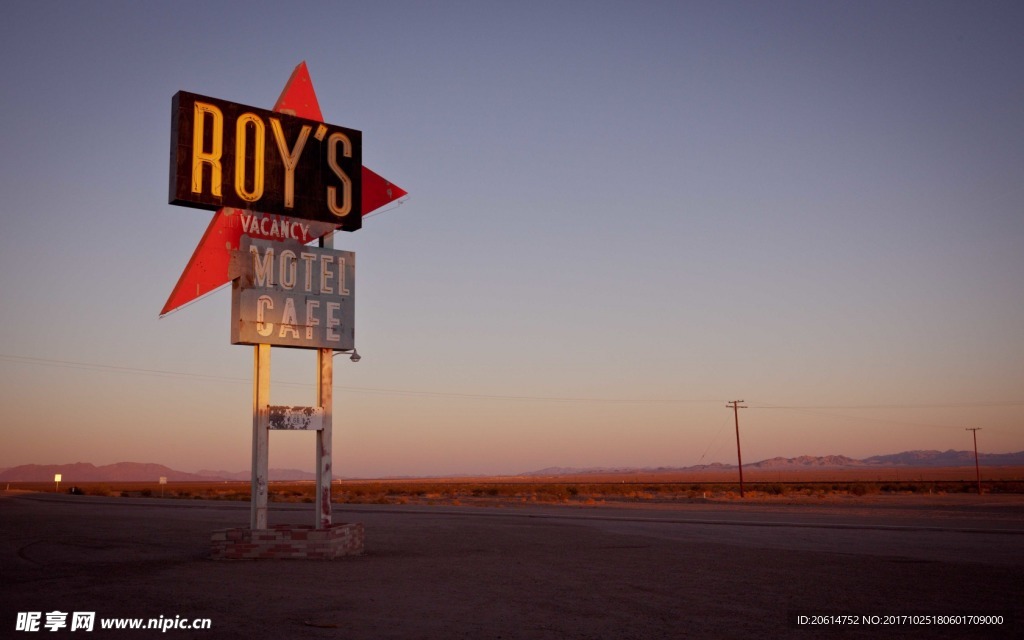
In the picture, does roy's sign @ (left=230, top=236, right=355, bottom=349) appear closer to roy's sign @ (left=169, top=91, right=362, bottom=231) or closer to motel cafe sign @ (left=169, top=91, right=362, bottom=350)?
motel cafe sign @ (left=169, top=91, right=362, bottom=350)

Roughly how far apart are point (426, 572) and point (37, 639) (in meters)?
6.61

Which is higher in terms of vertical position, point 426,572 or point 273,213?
point 273,213

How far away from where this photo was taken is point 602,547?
18.5 m

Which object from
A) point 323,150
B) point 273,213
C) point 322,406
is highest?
point 323,150

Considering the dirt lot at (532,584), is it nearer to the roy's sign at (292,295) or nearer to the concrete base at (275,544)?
the concrete base at (275,544)

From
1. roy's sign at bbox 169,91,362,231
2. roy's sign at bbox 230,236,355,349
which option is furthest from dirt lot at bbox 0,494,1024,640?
roy's sign at bbox 169,91,362,231

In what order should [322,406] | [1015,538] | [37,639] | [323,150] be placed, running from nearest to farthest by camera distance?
[37,639] < [322,406] < [323,150] < [1015,538]

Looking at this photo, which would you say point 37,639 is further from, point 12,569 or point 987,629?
point 987,629

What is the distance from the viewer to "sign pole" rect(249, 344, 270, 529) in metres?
15.5

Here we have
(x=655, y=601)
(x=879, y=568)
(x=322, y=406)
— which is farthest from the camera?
(x=322, y=406)

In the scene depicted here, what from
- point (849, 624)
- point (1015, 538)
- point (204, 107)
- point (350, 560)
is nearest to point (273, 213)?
point (204, 107)

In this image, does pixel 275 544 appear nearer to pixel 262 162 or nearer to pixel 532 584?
pixel 532 584

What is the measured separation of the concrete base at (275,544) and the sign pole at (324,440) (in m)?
0.77

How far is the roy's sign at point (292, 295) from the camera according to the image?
1591cm
